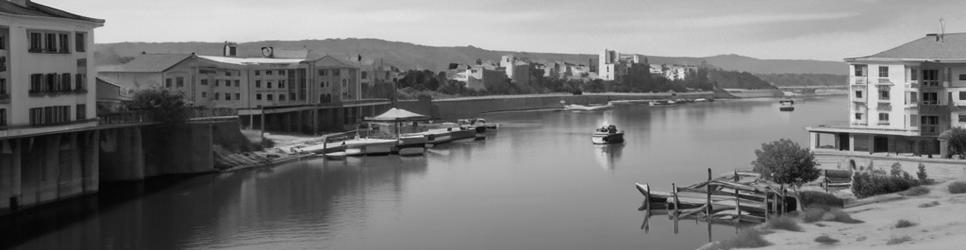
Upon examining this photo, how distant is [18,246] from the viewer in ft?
105

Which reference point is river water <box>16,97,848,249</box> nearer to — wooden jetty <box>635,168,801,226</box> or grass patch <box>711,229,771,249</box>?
wooden jetty <box>635,168,801,226</box>

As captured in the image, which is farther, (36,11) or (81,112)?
(81,112)

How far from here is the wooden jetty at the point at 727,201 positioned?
3609 cm

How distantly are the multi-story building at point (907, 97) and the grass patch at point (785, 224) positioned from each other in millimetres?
14752

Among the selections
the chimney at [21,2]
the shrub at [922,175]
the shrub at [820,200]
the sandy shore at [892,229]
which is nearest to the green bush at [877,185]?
the shrub at [820,200]

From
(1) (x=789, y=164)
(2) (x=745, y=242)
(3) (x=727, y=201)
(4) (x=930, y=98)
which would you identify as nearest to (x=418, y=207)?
(3) (x=727, y=201)

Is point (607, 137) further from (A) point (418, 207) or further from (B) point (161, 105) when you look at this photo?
(A) point (418, 207)

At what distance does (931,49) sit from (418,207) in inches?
907

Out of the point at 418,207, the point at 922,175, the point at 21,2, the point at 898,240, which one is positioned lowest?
the point at 418,207

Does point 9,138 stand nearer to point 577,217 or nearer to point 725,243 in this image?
point 577,217

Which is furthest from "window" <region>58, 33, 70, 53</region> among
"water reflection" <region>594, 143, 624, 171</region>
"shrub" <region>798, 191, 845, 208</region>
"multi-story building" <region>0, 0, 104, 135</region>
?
"water reflection" <region>594, 143, 624, 171</region>

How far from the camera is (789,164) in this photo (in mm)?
38250

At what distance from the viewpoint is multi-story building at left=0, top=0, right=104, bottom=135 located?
119ft

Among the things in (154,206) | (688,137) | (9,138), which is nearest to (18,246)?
(9,138)
